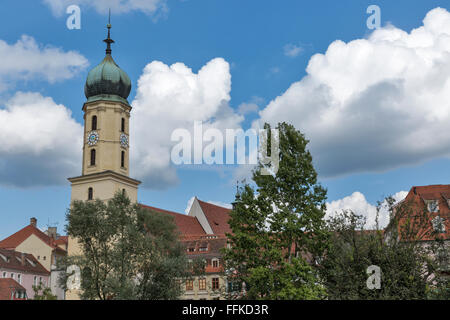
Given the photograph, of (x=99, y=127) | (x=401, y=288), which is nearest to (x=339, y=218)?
(x=401, y=288)

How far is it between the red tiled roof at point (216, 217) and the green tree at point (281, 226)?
1975 inches

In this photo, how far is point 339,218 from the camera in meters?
34.0

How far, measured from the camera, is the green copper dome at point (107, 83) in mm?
73625

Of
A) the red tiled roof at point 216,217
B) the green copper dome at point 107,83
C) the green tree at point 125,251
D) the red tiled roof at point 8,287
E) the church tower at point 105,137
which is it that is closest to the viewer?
the green tree at point 125,251

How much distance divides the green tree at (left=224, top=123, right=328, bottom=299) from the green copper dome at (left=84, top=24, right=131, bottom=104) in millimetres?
44198

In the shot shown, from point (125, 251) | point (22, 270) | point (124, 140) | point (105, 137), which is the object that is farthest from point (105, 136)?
point (125, 251)

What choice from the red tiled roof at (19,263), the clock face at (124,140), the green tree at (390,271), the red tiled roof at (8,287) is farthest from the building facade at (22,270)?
the green tree at (390,271)

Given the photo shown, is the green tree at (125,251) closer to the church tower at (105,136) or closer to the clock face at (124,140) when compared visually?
the church tower at (105,136)

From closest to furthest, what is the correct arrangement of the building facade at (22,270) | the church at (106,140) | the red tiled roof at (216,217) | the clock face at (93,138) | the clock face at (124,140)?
the building facade at (22,270)
the church at (106,140)
the clock face at (93,138)
the clock face at (124,140)
the red tiled roof at (216,217)

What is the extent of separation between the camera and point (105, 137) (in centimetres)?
7144

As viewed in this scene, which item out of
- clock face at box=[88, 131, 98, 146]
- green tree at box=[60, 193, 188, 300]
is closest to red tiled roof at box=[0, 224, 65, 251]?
clock face at box=[88, 131, 98, 146]

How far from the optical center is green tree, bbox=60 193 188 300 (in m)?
37.1

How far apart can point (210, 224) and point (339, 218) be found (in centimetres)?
5201
